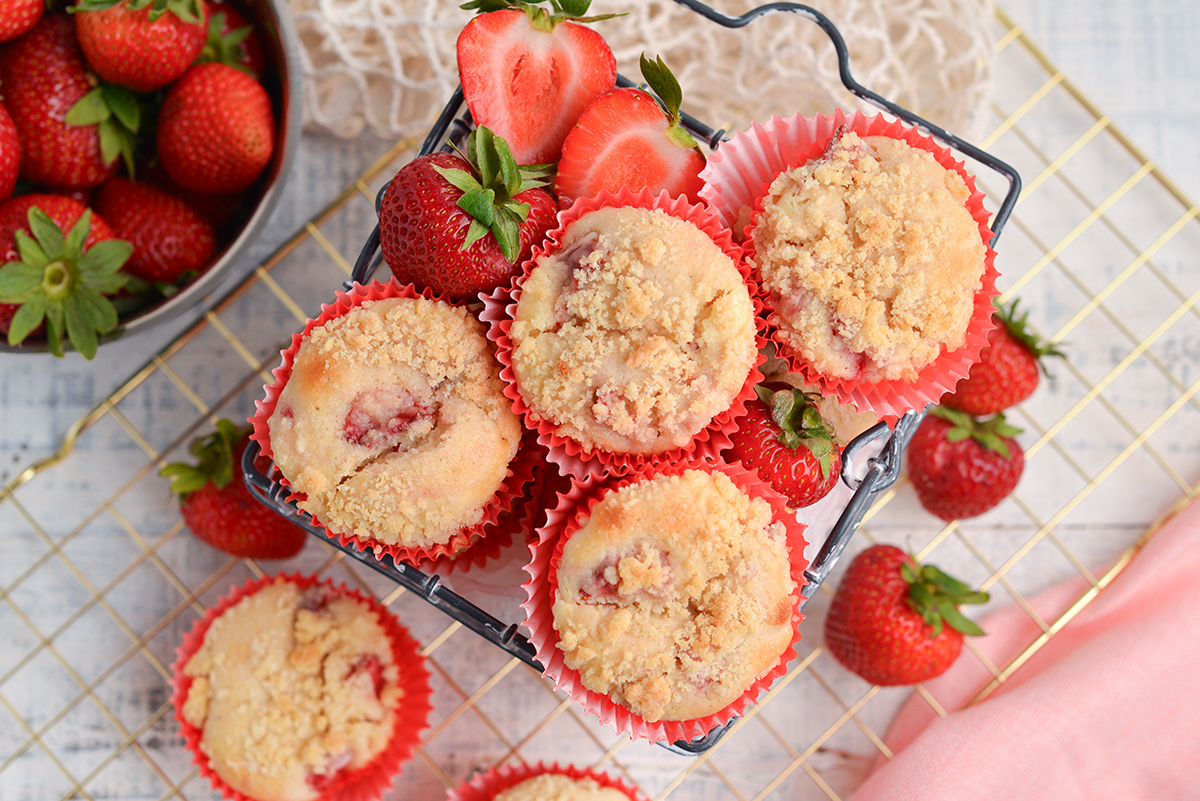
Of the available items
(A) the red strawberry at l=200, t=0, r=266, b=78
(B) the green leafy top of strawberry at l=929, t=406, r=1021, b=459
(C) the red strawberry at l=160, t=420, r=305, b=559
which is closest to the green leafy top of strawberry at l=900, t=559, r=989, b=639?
(B) the green leafy top of strawberry at l=929, t=406, r=1021, b=459

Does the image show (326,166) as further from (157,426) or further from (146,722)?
(146,722)

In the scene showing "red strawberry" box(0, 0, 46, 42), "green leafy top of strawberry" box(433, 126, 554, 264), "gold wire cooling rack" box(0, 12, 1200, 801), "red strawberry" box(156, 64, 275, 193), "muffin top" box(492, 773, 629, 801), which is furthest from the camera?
"gold wire cooling rack" box(0, 12, 1200, 801)

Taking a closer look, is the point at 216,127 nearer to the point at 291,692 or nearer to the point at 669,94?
the point at 669,94

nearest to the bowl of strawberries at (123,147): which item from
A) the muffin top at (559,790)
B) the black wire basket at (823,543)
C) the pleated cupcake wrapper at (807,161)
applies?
the black wire basket at (823,543)

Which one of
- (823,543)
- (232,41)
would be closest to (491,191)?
(823,543)

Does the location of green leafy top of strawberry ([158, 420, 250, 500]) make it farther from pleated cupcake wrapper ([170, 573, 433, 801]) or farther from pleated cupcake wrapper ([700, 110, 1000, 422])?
pleated cupcake wrapper ([700, 110, 1000, 422])

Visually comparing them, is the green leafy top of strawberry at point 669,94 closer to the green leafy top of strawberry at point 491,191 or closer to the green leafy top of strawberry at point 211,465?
the green leafy top of strawberry at point 491,191

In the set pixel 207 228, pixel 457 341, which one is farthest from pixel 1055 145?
pixel 207 228
